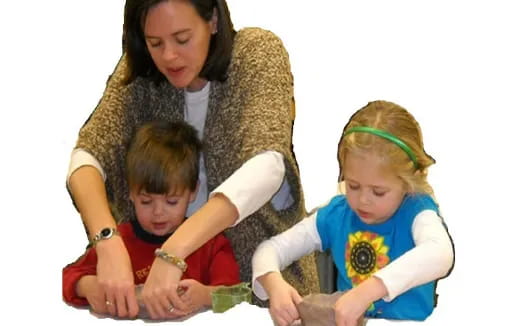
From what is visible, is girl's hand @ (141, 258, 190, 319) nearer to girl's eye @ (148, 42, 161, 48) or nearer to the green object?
the green object

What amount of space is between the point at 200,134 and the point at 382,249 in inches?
17.0

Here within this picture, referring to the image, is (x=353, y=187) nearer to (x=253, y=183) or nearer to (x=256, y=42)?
(x=253, y=183)

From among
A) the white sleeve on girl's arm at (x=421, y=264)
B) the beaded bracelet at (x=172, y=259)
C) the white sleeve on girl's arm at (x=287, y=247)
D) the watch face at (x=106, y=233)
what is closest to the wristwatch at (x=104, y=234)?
the watch face at (x=106, y=233)

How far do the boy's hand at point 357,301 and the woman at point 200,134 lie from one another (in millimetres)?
256

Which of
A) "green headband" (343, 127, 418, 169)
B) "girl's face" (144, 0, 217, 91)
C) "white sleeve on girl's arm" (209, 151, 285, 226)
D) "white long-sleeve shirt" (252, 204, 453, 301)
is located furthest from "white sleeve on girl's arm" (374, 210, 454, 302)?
"girl's face" (144, 0, 217, 91)

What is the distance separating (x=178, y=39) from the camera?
1720mm

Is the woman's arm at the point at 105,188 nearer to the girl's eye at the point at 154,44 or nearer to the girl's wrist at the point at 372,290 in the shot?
the girl's eye at the point at 154,44

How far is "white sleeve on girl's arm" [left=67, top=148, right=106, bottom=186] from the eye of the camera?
1792mm

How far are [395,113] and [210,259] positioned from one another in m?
0.43

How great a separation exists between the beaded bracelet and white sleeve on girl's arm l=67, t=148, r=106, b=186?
25cm

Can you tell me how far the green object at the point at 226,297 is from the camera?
1.66 metres

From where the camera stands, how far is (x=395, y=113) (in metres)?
1.59

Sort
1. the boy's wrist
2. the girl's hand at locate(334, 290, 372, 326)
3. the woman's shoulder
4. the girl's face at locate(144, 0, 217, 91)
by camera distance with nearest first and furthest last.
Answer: the girl's hand at locate(334, 290, 372, 326) < the boy's wrist < the girl's face at locate(144, 0, 217, 91) < the woman's shoulder

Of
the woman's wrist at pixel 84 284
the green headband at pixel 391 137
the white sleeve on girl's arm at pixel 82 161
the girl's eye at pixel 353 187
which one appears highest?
the white sleeve on girl's arm at pixel 82 161
